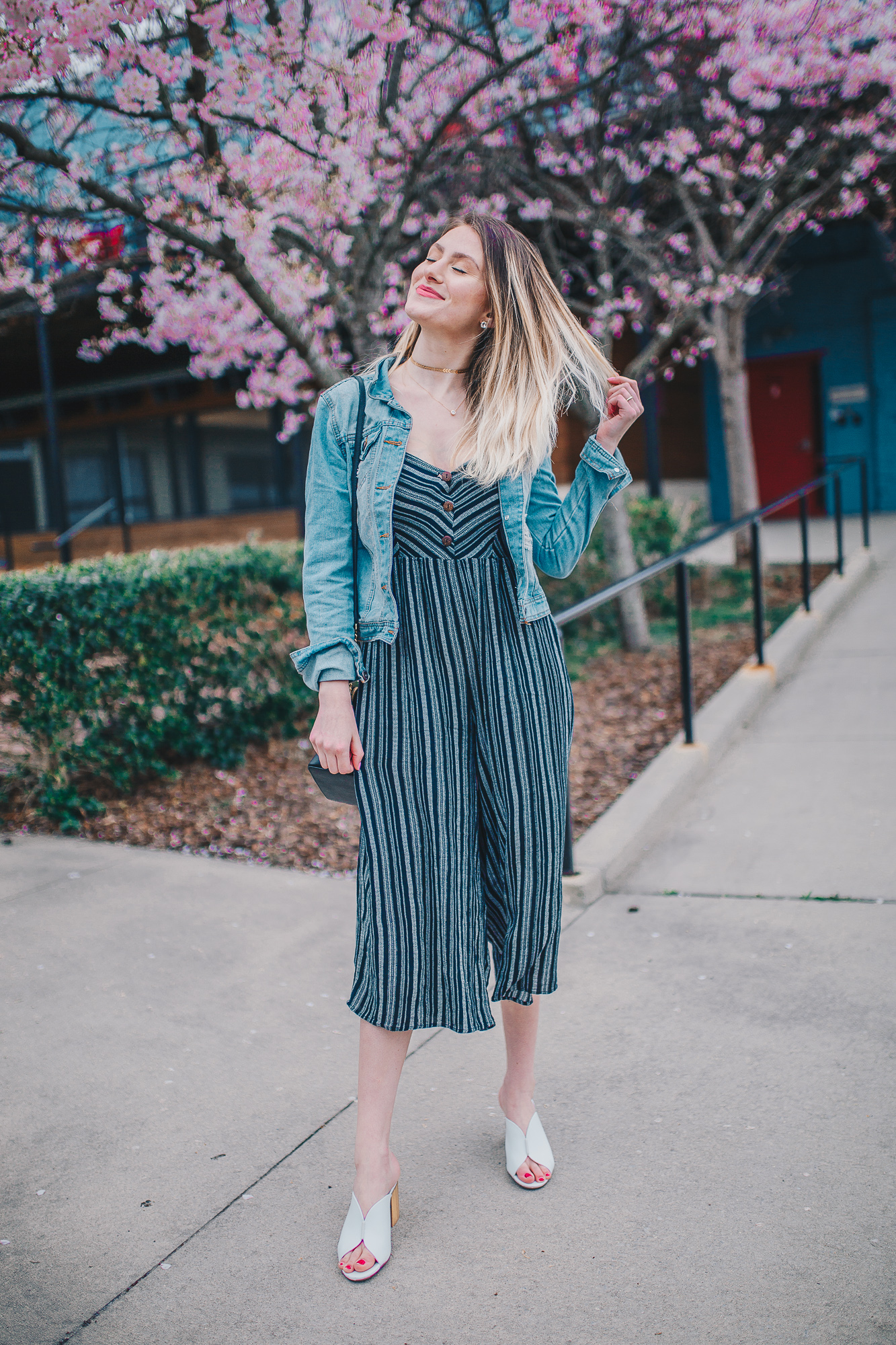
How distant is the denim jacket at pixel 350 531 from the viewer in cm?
179

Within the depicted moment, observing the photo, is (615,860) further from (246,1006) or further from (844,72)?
(844,72)

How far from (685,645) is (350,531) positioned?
2.88 metres

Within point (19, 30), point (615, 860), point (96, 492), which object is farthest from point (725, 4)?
point (96, 492)

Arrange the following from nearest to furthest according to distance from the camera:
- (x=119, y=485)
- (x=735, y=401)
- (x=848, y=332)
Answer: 1. (x=735, y=401)
2. (x=848, y=332)
3. (x=119, y=485)

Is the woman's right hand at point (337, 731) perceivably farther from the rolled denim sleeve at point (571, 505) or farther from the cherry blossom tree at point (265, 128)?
the cherry blossom tree at point (265, 128)

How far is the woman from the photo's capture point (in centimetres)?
182

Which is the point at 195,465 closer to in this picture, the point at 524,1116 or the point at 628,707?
the point at 628,707

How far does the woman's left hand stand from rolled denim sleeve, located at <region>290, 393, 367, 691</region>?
50 centimetres

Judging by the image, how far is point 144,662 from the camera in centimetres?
439

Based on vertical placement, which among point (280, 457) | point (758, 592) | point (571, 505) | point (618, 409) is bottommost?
point (758, 592)

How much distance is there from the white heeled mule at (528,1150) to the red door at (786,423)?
544 inches

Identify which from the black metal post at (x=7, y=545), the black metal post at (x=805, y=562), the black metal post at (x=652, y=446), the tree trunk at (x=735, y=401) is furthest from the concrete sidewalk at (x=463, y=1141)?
the black metal post at (x=7, y=545)

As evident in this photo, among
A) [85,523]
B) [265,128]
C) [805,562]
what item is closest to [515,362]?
[265,128]

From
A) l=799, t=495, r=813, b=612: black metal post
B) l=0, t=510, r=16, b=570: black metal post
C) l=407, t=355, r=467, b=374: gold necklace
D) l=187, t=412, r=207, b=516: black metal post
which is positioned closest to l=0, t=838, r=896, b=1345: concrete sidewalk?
l=407, t=355, r=467, b=374: gold necklace
